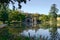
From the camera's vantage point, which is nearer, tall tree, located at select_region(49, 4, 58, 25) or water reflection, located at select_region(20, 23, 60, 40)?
water reflection, located at select_region(20, 23, 60, 40)

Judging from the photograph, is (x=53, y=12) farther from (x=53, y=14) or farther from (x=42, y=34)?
(x=42, y=34)

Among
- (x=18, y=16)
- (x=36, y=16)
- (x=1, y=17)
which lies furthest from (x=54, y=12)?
(x=1, y=17)

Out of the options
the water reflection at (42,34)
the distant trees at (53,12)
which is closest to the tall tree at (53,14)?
the distant trees at (53,12)

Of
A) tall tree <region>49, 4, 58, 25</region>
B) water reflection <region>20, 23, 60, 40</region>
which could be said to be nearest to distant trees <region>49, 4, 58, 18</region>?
tall tree <region>49, 4, 58, 25</region>

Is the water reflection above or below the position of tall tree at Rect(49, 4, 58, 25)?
above

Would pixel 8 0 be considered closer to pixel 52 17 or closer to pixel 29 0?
pixel 29 0

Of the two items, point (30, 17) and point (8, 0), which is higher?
point (8, 0)

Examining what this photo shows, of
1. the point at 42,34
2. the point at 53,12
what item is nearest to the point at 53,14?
the point at 53,12

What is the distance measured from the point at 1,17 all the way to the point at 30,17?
2748 inches

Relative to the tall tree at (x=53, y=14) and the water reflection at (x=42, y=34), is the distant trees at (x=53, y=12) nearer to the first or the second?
the tall tree at (x=53, y=14)

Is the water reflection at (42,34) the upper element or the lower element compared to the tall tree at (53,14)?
upper

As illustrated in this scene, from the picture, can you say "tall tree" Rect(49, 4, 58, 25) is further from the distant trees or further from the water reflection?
the water reflection

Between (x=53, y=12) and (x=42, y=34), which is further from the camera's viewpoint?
(x=53, y=12)

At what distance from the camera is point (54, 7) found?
121m
